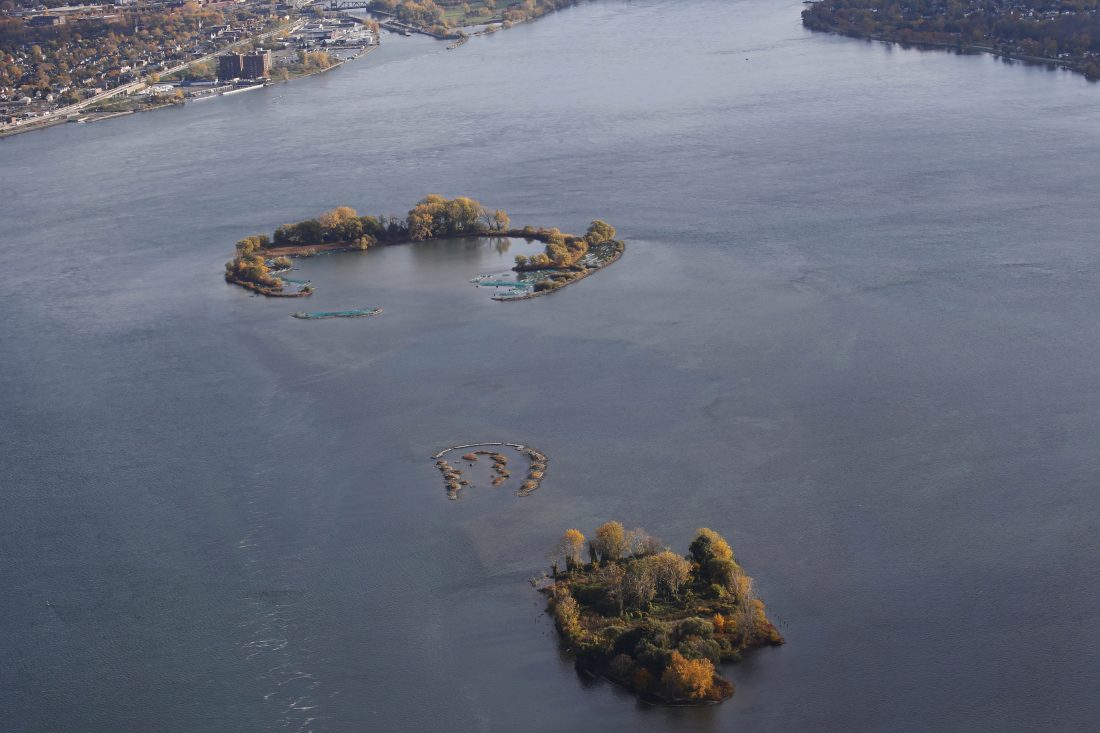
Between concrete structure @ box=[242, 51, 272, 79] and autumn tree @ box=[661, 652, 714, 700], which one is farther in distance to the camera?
concrete structure @ box=[242, 51, 272, 79]

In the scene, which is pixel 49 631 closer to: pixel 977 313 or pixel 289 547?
pixel 289 547

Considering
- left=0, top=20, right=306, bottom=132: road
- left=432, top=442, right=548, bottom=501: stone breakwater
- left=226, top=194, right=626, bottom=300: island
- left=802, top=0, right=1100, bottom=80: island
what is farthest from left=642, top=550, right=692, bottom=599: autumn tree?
left=0, top=20, right=306, bottom=132: road

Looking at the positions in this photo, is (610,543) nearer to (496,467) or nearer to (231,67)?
(496,467)

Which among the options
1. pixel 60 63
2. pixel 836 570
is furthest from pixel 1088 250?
pixel 60 63

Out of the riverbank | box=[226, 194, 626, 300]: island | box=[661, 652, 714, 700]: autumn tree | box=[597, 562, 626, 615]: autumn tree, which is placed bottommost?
box=[661, 652, 714, 700]: autumn tree

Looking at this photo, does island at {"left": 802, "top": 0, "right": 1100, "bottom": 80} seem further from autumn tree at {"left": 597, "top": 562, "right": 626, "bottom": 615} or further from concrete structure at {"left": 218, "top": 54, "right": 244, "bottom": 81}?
autumn tree at {"left": 597, "top": 562, "right": 626, "bottom": 615}

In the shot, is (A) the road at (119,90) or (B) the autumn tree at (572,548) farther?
(A) the road at (119,90)

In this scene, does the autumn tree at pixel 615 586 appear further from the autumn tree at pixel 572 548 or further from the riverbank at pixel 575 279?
the riverbank at pixel 575 279

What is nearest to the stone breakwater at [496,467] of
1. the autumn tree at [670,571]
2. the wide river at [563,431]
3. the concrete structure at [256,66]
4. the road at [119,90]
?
the wide river at [563,431]
